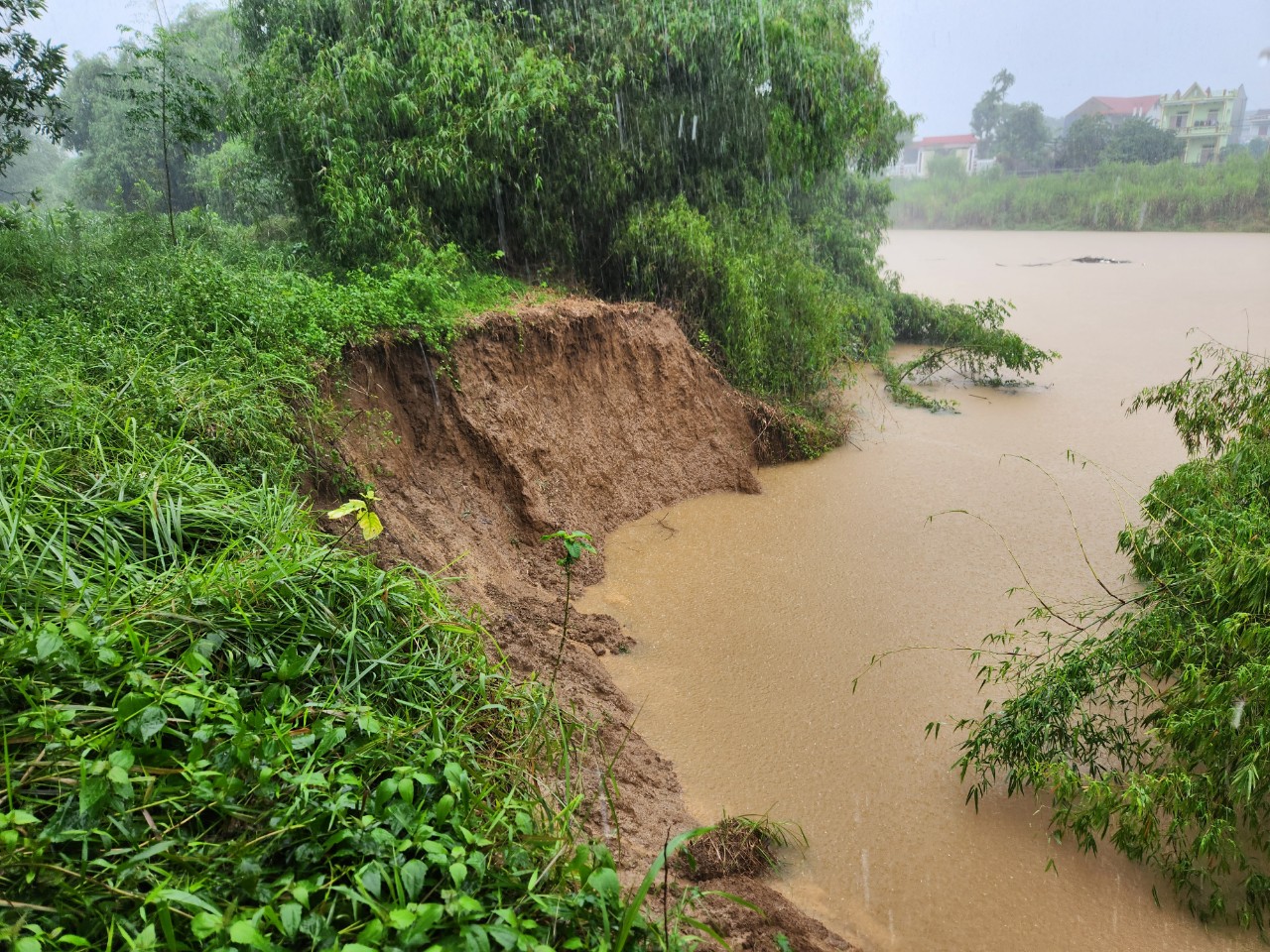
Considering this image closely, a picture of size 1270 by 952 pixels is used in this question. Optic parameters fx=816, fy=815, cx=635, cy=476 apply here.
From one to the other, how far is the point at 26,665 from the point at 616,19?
781cm

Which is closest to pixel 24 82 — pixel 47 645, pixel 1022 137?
pixel 47 645

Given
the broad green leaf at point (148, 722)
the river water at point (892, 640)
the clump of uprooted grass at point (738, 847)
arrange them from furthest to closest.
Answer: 1. the river water at point (892, 640)
2. the clump of uprooted grass at point (738, 847)
3. the broad green leaf at point (148, 722)

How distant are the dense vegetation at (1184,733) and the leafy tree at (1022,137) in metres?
30.3

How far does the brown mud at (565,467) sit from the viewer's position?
3.52 metres

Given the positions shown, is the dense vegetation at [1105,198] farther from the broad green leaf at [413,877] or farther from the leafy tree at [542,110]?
the broad green leaf at [413,877]

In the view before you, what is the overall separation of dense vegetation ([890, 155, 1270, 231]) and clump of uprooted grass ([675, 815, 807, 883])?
77.3 feet

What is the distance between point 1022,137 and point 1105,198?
5635 millimetres

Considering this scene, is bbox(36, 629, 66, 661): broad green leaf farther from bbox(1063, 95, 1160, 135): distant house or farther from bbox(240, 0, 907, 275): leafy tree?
bbox(1063, 95, 1160, 135): distant house

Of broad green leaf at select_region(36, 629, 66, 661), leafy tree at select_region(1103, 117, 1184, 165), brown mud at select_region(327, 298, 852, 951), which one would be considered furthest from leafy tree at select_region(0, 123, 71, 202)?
leafy tree at select_region(1103, 117, 1184, 165)

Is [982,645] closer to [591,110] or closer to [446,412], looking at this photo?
[446,412]

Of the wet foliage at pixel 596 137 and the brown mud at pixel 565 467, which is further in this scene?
the wet foliage at pixel 596 137

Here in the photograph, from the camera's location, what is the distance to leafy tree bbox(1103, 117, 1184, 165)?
26.4 m

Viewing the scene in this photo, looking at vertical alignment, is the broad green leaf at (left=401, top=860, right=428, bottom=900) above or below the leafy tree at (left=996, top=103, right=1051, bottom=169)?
below

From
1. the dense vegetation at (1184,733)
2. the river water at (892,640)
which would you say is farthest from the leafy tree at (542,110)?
the dense vegetation at (1184,733)
